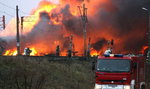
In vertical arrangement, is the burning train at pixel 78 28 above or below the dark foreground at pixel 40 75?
above

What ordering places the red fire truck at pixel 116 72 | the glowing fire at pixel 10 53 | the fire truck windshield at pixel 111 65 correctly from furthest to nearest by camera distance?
the glowing fire at pixel 10 53 < the fire truck windshield at pixel 111 65 < the red fire truck at pixel 116 72

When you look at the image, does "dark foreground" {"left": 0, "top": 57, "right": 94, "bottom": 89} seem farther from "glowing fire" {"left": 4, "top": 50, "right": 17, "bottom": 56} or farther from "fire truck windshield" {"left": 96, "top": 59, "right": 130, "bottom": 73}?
"glowing fire" {"left": 4, "top": 50, "right": 17, "bottom": 56}

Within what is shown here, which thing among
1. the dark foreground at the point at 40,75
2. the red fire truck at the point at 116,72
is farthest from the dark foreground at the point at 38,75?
the red fire truck at the point at 116,72

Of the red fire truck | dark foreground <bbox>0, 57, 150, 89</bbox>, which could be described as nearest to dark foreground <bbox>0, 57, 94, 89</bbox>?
dark foreground <bbox>0, 57, 150, 89</bbox>

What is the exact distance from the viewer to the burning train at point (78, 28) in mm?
70438

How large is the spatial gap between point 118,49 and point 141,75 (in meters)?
52.1

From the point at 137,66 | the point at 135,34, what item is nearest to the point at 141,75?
the point at 137,66

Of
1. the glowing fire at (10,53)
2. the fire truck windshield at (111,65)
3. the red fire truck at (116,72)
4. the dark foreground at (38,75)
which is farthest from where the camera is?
the glowing fire at (10,53)

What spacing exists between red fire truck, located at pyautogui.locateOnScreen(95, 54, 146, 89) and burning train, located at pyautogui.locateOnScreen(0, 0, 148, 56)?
48.5 meters

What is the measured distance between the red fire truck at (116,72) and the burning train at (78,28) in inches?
1910

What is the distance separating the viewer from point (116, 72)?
20.9 metres

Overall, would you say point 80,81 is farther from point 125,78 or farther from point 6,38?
point 6,38

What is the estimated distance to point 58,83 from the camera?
28.5 meters

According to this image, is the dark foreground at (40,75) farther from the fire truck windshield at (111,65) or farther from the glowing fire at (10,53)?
the glowing fire at (10,53)
